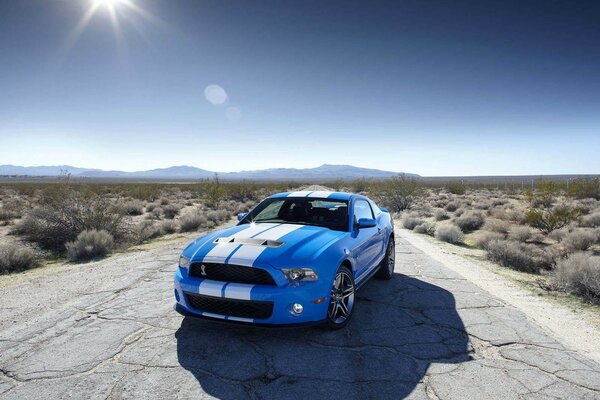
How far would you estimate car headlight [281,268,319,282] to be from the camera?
371 centimetres

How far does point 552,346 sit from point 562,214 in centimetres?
1169

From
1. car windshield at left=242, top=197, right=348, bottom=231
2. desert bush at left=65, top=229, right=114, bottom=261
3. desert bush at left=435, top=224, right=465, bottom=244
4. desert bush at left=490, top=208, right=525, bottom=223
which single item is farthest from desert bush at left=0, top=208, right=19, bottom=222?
desert bush at left=490, top=208, right=525, bottom=223

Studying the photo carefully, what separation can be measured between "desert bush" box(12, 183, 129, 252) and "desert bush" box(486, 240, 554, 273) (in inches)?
425

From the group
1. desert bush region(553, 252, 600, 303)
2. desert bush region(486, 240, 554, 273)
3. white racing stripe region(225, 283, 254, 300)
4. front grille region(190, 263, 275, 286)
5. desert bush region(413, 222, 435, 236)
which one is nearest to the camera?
white racing stripe region(225, 283, 254, 300)

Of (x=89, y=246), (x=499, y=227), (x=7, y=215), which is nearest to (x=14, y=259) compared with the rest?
(x=89, y=246)

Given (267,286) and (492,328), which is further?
(492,328)

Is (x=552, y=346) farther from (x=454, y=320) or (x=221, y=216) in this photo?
(x=221, y=216)

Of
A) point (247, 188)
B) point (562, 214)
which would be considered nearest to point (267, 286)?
point (562, 214)

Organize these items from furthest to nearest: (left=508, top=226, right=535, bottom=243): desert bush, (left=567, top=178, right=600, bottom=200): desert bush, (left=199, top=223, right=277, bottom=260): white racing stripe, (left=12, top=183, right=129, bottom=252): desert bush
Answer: (left=567, top=178, right=600, bottom=200): desert bush, (left=508, top=226, right=535, bottom=243): desert bush, (left=12, top=183, right=129, bottom=252): desert bush, (left=199, top=223, right=277, bottom=260): white racing stripe

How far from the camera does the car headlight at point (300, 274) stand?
3709 mm

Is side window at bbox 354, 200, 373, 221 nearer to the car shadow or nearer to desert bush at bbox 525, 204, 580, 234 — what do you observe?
the car shadow

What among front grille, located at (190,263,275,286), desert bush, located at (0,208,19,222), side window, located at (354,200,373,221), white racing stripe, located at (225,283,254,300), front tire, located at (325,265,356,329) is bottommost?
desert bush, located at (0,208,19,222)

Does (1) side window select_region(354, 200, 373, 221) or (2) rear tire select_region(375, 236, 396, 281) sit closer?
(1) side window select_region(354, 200, 373, 221)

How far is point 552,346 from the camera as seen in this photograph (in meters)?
3.97
